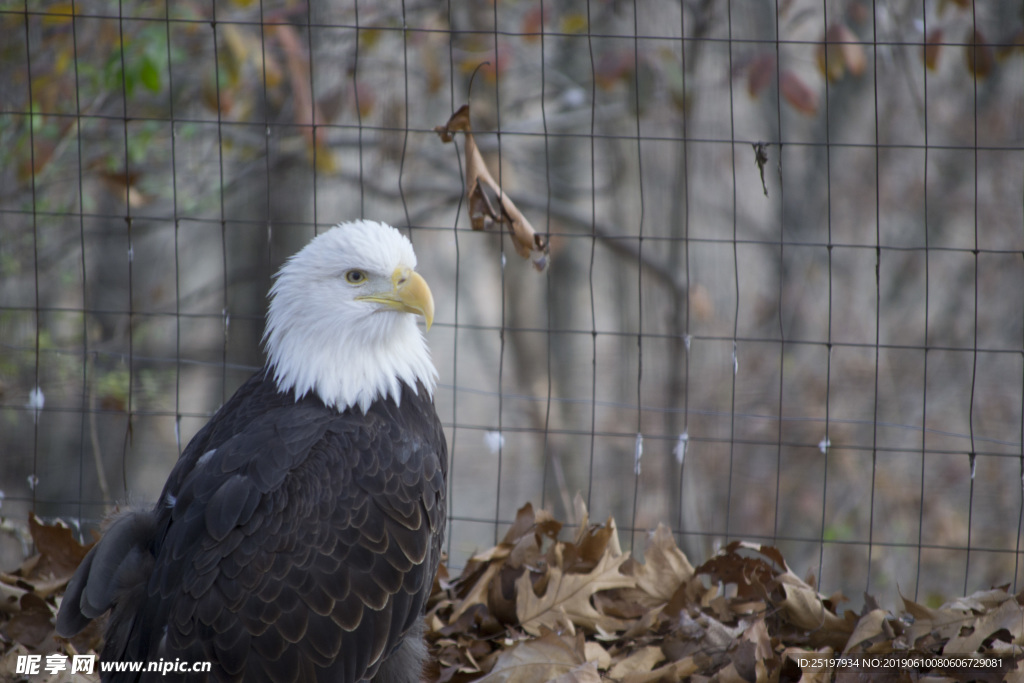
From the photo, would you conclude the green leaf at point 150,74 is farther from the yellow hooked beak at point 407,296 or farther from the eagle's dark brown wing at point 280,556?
the eagle's dark brown wing at point 280,556

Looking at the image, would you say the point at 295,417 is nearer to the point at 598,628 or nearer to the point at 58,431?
the point at 598,628

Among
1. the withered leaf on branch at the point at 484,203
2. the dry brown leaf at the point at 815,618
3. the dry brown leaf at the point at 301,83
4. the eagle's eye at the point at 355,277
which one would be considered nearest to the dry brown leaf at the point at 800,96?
the withered leaf on branch at the point at 484,203

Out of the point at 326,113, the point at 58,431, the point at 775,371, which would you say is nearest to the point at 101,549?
the point at 326,113

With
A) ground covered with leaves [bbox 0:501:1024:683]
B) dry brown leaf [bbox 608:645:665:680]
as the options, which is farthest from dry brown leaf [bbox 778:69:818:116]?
dry brown leaf [bbox 608:645:665:680]

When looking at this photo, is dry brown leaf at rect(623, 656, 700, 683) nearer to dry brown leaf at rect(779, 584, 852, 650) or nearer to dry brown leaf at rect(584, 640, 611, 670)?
dry brown leaf at rect(584, 640, 611, 670)

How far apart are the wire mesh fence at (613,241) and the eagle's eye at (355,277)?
9.66 ft

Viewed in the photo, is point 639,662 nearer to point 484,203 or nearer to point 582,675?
point 582,675

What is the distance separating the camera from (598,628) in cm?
363

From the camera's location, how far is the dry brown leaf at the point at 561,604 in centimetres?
363

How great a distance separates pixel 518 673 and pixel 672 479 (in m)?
4.50

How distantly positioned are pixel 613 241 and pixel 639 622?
3.90 m

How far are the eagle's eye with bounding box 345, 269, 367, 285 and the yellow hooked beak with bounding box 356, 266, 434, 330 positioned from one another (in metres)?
0.06

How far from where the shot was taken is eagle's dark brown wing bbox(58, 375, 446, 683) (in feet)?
9.31

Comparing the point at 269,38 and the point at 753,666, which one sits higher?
the point at 269,38
